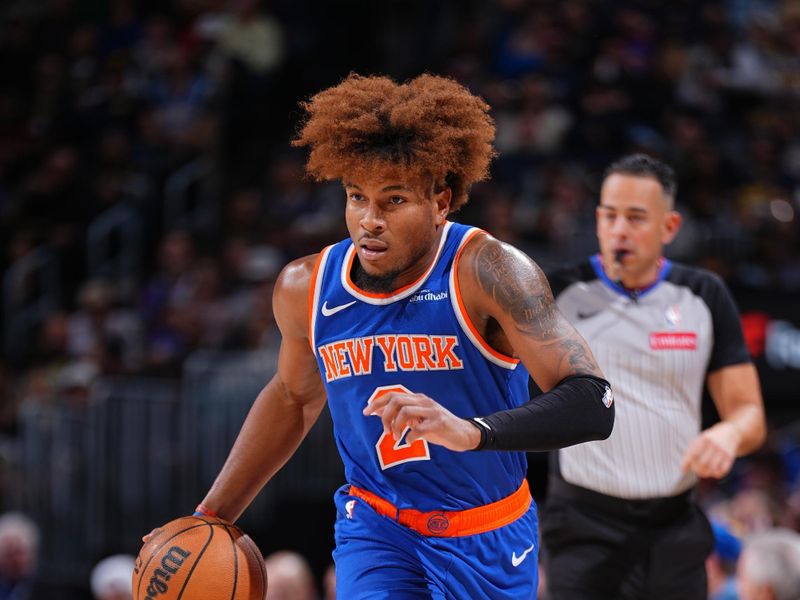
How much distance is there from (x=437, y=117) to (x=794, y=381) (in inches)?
233

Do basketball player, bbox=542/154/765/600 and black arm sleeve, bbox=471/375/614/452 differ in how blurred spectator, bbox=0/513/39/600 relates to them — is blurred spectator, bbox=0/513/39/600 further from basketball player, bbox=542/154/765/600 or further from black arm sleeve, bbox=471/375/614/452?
black arm sleeve, bbox=471/375/614/452

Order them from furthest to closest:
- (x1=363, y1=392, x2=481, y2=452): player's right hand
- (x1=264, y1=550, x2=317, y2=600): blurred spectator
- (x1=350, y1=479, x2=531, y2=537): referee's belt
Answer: (x1=264, y1=550, x2=317, y2=600): blurred spectator, (x1=350, y1=479, x2=531, y2=537): referee's belt, (x1=363, y1=392, x2=481, y2=452): player's right hand

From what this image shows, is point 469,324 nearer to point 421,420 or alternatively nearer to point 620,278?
point 421,420

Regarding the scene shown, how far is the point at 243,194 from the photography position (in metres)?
12.6

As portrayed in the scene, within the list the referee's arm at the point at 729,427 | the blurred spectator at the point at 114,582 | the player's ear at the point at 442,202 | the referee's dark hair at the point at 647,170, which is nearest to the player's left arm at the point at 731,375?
the referee's arm at the point at 729,427

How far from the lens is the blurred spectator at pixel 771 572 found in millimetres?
5184

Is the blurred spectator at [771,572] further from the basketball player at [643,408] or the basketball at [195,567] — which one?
the basketball at [195,567]

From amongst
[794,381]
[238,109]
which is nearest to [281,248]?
[238,109]

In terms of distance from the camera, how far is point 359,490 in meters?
4.06

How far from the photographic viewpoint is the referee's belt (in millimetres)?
3871

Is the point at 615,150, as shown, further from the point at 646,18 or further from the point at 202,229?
the point at 202,229

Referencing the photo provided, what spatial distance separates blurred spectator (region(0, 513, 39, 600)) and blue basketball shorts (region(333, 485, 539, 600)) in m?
5.10

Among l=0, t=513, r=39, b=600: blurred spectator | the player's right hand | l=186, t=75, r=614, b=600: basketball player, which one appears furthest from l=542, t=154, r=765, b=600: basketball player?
l=0, t=513, r=39, b=600: blurred spectator

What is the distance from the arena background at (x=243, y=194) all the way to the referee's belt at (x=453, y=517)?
14.9ft
